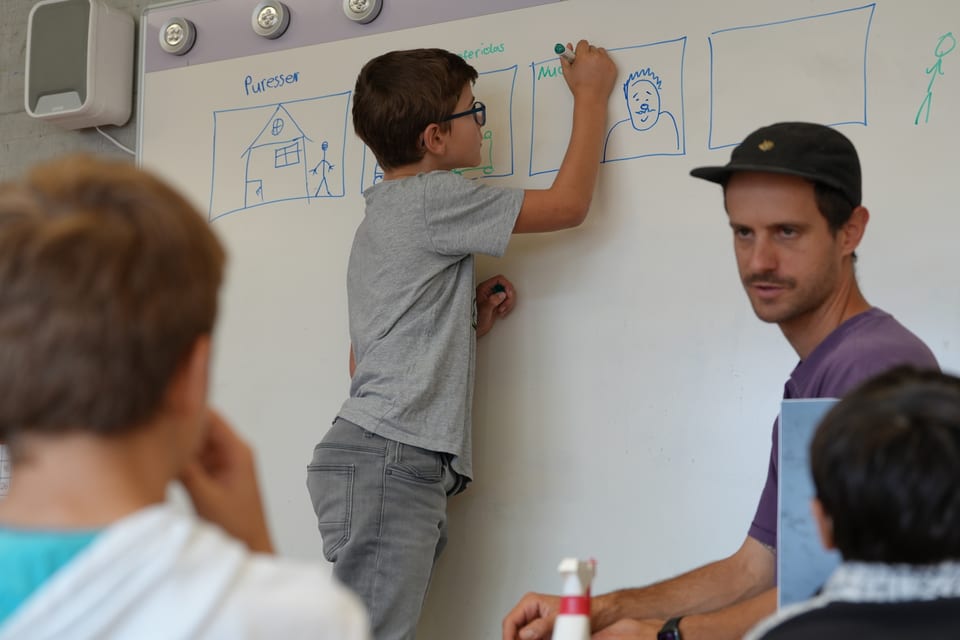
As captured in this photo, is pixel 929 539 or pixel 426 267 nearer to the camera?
pixel 929 539

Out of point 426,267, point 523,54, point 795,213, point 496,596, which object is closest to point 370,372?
point 426,267

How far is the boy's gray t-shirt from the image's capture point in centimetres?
207

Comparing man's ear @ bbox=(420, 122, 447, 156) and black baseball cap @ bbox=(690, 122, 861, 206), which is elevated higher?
man's ear @ bbox=(420, 122, 447, 156)

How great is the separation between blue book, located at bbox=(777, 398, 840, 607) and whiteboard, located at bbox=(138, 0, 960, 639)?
0.74 meters

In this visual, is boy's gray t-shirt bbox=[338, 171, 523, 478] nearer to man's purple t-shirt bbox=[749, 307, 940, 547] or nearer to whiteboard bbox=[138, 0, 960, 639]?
whiteboard bbox=[138, 0, 960, 639]

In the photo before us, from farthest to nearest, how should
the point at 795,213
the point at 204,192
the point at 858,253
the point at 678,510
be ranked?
the point at 204,192 → the point at 678,510 → the point at 858,253 → the point at 795,213

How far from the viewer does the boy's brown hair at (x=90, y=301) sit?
0.70 metres

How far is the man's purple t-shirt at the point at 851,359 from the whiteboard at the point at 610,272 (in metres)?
0.42

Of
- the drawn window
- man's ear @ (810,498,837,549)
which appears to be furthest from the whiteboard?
man's ear @ (810,498,837,549)

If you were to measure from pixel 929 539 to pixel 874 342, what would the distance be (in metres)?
0.60

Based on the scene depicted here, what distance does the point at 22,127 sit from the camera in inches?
119

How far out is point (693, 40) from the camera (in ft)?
6.97

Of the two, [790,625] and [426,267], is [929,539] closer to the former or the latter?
[790,625]

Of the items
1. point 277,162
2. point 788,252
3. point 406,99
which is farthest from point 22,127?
point 788,252
